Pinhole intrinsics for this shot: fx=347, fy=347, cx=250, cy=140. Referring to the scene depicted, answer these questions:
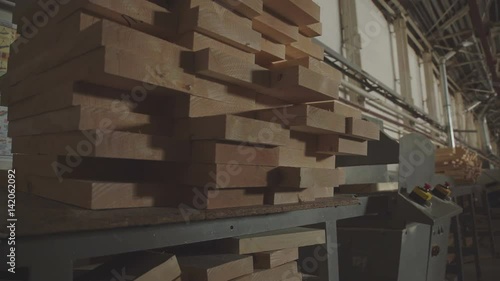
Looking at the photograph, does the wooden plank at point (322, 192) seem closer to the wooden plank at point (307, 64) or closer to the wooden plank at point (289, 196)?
the wooden plank at point (289, 196)

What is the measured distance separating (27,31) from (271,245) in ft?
3.66

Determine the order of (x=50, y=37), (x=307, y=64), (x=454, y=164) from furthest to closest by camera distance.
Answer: (x=454, y=164) < (x=307, y=64) < (x=50, y=37)

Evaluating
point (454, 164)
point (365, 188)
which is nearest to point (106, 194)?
point (365, 188)

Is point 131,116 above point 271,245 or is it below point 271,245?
above

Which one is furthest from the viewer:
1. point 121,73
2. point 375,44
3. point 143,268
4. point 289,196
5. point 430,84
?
→ point 430,84

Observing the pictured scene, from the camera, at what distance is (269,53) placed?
123 cm

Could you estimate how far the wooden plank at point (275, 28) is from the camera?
1185 millimetres

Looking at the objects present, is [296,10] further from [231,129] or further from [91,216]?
[91,216]

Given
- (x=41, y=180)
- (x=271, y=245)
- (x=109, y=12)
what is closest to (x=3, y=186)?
(x=41, y=180)

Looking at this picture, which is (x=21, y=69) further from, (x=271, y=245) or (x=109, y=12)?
(x=271, y=245)

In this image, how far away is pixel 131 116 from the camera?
2.87ft

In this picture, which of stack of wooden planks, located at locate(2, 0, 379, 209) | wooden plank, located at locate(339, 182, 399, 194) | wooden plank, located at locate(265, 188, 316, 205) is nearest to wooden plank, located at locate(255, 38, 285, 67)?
stack of wooden planks, located at locate(2, 0, 379, 209)

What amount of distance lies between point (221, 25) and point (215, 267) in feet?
2.23

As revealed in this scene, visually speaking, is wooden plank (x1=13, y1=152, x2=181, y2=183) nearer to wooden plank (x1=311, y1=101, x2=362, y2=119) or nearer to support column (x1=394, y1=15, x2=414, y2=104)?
wooden plank (x1=311, y1=101, x2=362, y2=119)
